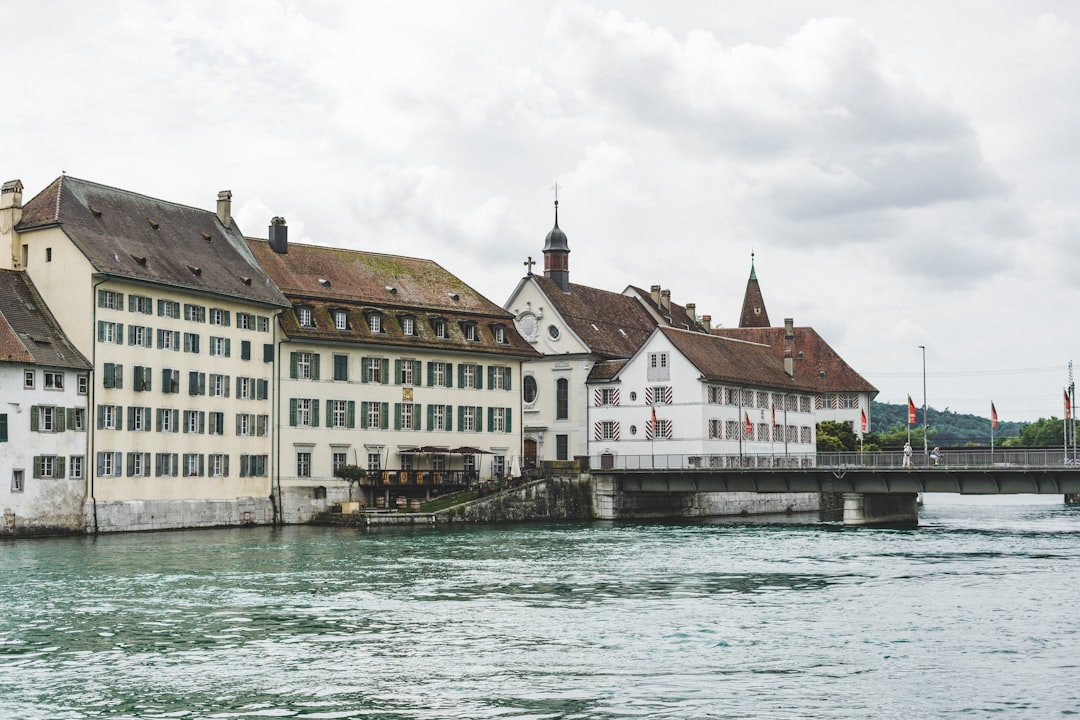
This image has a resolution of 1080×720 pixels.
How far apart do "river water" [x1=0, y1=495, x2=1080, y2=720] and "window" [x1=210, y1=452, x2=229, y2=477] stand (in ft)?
40.9

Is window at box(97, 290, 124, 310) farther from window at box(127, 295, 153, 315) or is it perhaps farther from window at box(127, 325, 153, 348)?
window at box(127, 325, 153, 348)

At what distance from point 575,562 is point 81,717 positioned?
26.5 meters

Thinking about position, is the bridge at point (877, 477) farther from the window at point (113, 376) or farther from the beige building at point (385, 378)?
the window at point (113, 376)

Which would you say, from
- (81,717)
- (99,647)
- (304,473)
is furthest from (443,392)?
(81,717)

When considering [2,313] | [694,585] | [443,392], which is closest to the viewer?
[694,585]

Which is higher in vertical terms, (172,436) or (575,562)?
(172,436)

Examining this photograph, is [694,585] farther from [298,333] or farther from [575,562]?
[298,333]

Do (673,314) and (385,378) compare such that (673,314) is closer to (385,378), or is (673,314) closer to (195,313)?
(385,378)

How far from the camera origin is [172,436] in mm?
62156

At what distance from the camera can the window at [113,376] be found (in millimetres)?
58906

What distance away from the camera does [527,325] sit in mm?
90625

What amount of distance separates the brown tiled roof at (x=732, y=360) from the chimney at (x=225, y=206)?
2540 centimetres

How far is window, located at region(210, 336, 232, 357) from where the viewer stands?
6500 centimetres

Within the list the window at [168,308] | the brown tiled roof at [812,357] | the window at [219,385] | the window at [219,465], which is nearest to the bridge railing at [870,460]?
the window at [219,465]
